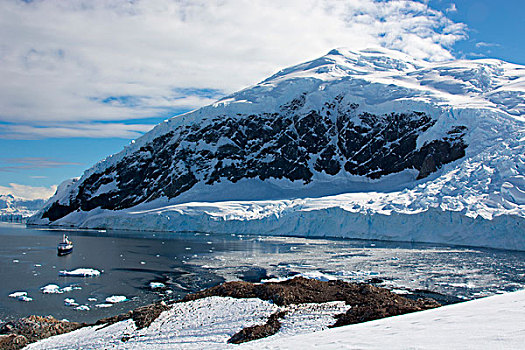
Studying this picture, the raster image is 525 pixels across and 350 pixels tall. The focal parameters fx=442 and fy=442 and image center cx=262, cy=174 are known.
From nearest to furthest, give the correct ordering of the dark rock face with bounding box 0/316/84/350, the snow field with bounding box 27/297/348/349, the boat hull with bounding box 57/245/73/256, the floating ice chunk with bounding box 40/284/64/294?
the snow field with bounding box 27/297/348/349 → the dark rock face with bounding box 0/316/84/350 → the floating ice chunk with bounding box 40/284/64/294 → the boat hull with bounding box 57/245/73/256

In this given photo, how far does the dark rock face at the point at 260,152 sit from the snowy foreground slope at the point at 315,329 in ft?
177

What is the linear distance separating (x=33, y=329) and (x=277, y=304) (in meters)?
7.61

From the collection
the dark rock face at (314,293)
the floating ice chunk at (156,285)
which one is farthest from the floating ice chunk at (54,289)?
the dark rock face at (314,293)

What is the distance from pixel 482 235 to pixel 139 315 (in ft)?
106

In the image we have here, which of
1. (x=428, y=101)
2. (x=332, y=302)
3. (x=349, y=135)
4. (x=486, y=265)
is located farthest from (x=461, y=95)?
(x=332, y=302)

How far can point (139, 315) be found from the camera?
12.5 metres

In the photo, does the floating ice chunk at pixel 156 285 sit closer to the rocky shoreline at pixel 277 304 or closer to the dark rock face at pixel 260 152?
the rocky shoreline at pixel 277 304

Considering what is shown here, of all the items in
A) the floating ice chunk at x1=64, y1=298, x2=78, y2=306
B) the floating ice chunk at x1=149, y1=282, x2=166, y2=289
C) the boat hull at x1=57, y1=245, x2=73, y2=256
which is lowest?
the floating ice chunk at x1=64, y1=298, x2=78, y2=306

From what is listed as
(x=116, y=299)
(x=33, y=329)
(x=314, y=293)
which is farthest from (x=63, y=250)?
(x=314, y=293)

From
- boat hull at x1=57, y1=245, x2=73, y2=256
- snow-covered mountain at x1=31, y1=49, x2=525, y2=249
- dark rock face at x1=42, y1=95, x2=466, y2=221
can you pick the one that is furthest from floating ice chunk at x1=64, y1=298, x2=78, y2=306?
dark rock face at x1=42, y1=95, x2=466, y2=221

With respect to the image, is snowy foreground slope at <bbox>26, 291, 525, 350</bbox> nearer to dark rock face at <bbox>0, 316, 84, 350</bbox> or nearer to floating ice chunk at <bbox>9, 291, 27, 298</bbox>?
dark rock face at <bbox>0, 316, 84, 350</bbox>

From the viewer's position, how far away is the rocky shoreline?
1078 centimetres

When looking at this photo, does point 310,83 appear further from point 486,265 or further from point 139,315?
point 139,315

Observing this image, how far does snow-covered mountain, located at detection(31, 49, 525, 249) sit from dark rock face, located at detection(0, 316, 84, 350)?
33016 mm
